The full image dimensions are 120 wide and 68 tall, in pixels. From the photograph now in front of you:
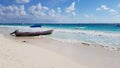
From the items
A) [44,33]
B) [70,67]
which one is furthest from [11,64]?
[44,33]

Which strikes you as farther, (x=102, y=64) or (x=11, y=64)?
(x=102, y=64)

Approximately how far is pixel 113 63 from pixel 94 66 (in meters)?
1.12

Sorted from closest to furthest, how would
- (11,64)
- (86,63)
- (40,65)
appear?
(11,64), (40,65), (86,63)

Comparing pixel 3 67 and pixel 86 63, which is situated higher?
pixel 3 67

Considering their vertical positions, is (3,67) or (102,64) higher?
(3,67)

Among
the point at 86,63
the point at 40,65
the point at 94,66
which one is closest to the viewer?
the point at 40,65

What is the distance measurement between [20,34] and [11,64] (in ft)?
54.5

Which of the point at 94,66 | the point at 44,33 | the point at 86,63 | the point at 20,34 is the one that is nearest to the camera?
the point at 94,66

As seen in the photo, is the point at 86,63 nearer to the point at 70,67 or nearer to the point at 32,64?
the point at 70,67

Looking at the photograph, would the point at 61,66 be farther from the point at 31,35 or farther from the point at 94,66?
the point at 31,35

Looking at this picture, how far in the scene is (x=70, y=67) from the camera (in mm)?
6273

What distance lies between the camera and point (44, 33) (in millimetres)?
24422

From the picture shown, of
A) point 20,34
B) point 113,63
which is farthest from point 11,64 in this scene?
point 20,34

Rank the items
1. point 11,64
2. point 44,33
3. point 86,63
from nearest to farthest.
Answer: point 11,64 < point 86,63 < point 44,33
